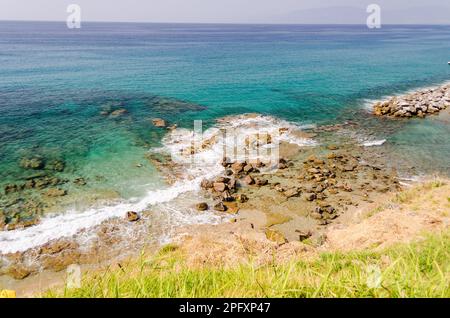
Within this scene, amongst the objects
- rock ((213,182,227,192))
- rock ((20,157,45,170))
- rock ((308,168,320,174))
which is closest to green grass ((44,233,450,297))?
rock ((213,182,227,192))

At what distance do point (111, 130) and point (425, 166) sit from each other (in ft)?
85.8

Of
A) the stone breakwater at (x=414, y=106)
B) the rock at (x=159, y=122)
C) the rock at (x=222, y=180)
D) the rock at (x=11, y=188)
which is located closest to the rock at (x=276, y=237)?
the rock at (x=222, y=180)

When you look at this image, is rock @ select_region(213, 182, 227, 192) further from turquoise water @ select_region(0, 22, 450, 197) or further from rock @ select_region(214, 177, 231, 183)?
turquoise water @ select_region(0, 22, 450, 197)

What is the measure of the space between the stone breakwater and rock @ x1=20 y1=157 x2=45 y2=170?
33124 millimetres

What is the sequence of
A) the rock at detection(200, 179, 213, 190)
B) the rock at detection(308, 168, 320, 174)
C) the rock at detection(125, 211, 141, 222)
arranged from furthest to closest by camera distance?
1. the rock at detection(308, 168, 320, 174)
2. the rock at detection(200, 179, 213, 190)
3. the rock at detection(125, 211, 141, 222)

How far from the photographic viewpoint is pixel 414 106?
117 feet

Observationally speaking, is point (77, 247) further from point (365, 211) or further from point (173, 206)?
point (365, 211)

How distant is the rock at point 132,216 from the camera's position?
17.3m

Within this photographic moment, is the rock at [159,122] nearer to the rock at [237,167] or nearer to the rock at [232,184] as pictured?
the rock at [237,167]

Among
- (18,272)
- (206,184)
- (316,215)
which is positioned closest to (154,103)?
(206,184)

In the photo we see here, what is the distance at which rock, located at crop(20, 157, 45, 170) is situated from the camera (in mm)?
22109

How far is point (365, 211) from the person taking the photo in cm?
1756

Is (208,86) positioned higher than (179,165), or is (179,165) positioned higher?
(208,86)
